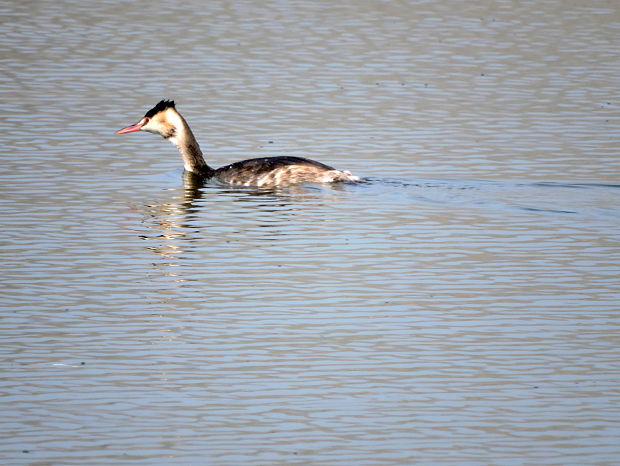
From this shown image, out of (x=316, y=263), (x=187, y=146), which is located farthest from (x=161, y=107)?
(x=316, y=263)

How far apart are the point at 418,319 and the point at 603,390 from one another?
2.16 meters

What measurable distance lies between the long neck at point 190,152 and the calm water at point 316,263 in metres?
0.47

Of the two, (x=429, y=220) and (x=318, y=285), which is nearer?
(x=318, y=285)

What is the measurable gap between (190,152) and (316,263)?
6.61 meters

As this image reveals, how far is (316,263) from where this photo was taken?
44.5 ft

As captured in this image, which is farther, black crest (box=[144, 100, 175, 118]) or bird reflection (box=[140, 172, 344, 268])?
black crest (box=[144, 100, 175, 118])

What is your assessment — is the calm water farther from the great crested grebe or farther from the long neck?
the long neck

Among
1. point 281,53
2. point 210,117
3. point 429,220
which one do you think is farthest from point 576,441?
point 281,53

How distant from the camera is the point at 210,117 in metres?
23.1

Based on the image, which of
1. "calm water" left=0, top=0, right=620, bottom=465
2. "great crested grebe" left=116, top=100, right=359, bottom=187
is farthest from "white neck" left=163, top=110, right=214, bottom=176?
"calm water" left=0, top=0, right=620, bottom=465

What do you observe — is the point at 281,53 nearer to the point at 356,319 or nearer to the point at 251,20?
the point at 251,20

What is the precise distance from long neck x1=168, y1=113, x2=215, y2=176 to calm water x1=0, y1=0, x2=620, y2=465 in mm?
467

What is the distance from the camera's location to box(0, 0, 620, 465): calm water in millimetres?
9055

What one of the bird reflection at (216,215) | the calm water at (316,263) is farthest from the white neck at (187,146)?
the calm water at (316,263)
